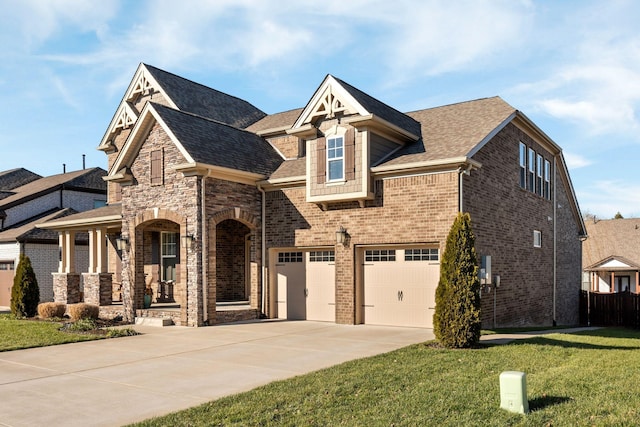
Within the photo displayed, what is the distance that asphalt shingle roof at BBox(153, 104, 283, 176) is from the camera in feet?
57.3

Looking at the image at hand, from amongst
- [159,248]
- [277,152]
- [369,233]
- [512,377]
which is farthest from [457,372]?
[159,248]

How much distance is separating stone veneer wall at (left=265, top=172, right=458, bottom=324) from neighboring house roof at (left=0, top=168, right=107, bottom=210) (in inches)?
715

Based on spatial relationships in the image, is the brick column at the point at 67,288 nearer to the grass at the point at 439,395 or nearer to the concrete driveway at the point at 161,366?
the concrete driveway at the point at 161,366

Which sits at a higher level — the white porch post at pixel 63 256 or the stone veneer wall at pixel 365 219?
the stone veneer wall at pixel 365 219

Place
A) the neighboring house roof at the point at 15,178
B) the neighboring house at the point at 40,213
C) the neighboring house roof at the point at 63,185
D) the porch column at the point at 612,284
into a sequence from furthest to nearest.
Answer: the neighboring house roof at the point at 15,178
the porch column at the point at 612,284
the neighboring house roof at the point at 63,185
the neighboring house at the point at 40,213

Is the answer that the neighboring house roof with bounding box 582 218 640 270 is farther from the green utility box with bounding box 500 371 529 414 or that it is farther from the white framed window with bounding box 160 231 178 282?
the green utility box with bounding box 500 371 529 414

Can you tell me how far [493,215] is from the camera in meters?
17.2

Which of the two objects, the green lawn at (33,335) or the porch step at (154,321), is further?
the porch step at (154,321)

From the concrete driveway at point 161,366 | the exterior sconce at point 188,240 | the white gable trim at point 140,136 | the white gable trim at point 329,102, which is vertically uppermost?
the white gable trim at point 329,102

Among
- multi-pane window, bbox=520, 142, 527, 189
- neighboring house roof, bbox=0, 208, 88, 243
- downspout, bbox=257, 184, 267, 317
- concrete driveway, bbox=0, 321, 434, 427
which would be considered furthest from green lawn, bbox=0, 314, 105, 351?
multi-pane window, bbox=520, 142, 527, 189

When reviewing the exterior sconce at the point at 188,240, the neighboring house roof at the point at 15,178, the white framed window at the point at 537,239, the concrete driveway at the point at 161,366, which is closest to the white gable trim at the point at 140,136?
the exterior sconce at the point at 188,240

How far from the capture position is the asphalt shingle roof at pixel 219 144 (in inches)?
688

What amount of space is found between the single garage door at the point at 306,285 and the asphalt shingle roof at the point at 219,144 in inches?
132

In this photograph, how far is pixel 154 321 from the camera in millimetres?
17656
